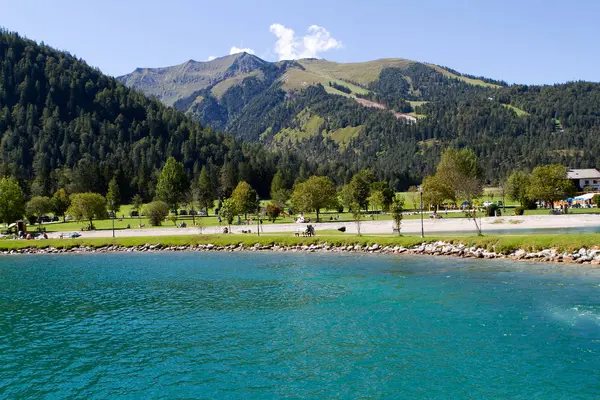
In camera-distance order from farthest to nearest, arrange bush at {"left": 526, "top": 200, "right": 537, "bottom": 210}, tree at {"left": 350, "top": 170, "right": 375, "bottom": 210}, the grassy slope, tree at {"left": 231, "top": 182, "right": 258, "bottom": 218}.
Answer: tree at {"left": 350, "top": 170, "right": 375, "bottom": 210}, bush at {"left": 526, "top": 200, "right": 537, "bottom": 210}, tree at {"left": 231, "top": 182, "right": 258, "bottom": 218}, the grassy slope

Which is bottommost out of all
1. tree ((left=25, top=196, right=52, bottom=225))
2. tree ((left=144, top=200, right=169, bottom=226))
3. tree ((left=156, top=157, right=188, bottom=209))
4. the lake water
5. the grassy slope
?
the lake water

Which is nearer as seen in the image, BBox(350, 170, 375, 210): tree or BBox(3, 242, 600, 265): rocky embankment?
BBox(3, 242, 600, 265): rocky embankment

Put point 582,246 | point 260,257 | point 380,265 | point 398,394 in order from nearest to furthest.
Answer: point 398,394
point 582,246
point 380,265
point 260,257

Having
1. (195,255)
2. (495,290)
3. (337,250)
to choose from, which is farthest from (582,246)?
(195,255)

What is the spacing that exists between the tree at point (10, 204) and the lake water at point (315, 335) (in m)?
76.3

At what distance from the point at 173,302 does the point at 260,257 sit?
25802mm

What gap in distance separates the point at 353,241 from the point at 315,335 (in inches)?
1517

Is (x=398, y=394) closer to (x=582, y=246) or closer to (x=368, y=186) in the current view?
(x=582, y=246)

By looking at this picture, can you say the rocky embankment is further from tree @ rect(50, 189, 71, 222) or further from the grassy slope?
tree @ rect(50, 189, 71, 222)

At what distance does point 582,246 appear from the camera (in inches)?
1720

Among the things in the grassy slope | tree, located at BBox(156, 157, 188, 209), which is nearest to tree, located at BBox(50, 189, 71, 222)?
tree, located at BBox(156, 157, 188, 209)

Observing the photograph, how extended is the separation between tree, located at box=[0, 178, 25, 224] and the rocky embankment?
34991mm

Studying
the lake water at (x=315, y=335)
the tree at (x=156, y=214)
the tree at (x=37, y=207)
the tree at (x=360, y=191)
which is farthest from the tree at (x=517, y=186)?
the tree at (x=37, y=207)

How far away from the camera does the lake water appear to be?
18531 millimetres
